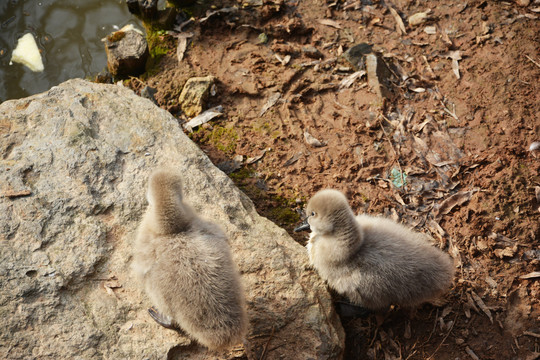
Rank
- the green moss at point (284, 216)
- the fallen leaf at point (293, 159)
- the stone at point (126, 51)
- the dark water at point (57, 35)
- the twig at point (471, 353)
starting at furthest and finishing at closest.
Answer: the dark water at point (57, 35), the stone at point (126, 51), the fallen leaf at point (293, 159), the green moss at point (284, 216), the twig at point (471, 353)

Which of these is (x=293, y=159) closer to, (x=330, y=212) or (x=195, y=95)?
(x=195, y=95)

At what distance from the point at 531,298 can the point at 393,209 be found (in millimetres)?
1752

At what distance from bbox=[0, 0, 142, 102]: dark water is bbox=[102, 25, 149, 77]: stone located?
84 cm

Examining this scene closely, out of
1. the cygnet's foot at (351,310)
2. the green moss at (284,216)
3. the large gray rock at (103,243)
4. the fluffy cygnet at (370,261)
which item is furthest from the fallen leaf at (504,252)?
the green moss at (284,216)

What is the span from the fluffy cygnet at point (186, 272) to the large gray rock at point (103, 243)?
0.40 metres

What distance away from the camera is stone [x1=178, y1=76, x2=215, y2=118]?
682cm

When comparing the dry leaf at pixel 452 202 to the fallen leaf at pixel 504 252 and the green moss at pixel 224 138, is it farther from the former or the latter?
the green moss at pixel 224 138

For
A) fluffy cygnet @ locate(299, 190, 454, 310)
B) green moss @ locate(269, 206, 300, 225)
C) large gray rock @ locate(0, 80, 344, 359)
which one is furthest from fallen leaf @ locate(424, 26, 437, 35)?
large gray rock @ locate(0, 80, 344, 359)

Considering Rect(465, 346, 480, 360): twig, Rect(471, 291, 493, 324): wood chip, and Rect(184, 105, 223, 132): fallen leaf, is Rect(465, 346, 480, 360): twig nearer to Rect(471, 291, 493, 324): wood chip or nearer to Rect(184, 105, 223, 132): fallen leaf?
Rect(471, 291, 493, 324): wood chip

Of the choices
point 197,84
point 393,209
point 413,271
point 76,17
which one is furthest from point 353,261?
point 76,17

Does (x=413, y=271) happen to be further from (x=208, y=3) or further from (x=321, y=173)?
(x=208, y=3)

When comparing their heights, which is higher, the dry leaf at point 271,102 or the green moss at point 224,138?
the dry leaf at point 271,102

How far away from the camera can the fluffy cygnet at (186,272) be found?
3744 millimetres

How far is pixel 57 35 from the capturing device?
823cm
